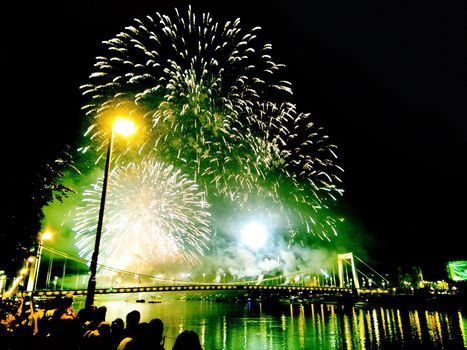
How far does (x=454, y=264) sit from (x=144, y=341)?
92.0 m

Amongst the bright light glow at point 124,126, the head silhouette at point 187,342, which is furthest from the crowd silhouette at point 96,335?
the bright light glow at point 124,126

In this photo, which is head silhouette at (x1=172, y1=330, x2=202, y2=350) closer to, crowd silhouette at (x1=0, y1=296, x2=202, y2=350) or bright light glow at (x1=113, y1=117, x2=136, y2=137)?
crowd silhouette at (x1=0, y1=296, x2=202, y2=350)

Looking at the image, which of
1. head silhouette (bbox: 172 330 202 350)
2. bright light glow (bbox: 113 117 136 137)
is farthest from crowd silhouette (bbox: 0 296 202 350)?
bright light glow (bbox: 113 117 136 137)

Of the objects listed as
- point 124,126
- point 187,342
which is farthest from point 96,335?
point 124,126

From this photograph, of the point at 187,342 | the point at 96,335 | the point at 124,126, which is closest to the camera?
the point at 187,342

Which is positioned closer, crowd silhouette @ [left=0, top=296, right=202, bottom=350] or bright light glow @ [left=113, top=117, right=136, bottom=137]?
crowd silhouette @ [left=0, top=296, right=202, bottom=350]

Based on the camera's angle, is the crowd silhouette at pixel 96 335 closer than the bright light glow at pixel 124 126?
Yes

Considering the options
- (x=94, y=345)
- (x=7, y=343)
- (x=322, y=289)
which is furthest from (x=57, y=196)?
(x=322, y=289)

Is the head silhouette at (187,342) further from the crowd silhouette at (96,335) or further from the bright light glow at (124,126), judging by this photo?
the bright light glow at (124,126)

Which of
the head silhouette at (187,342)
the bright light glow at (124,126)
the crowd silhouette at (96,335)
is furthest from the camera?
the bright light glow at (124,126)

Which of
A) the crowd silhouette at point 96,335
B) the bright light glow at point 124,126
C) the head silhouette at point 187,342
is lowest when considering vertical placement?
the crowd silhouette at point 96,335

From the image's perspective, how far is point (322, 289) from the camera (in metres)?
81.8

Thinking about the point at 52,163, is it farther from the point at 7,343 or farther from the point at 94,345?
the point at 94,345

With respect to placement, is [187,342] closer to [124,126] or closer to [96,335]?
[96,335]
